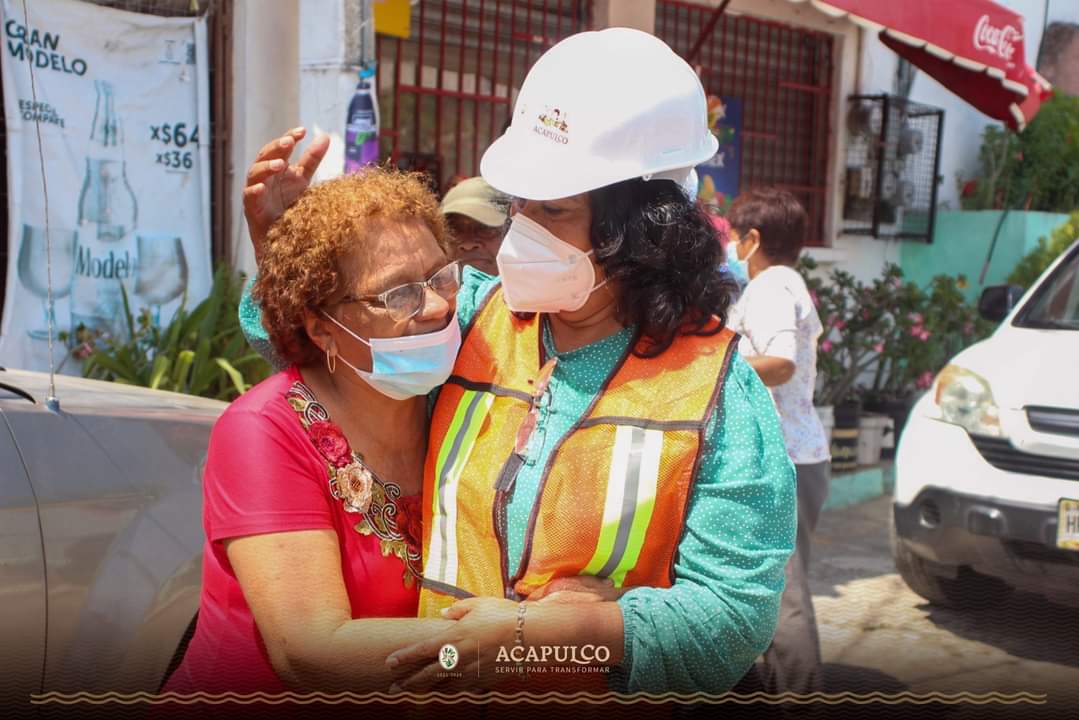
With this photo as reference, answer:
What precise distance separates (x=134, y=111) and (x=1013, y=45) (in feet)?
18.2

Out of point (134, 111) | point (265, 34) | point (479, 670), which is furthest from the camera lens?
point (265, 34)

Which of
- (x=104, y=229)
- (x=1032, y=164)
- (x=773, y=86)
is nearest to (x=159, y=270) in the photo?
A: (x=104, y=229)

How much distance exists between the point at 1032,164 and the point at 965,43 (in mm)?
4361

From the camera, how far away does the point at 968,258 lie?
34.0 ft

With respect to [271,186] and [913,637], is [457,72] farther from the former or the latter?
[271,186]

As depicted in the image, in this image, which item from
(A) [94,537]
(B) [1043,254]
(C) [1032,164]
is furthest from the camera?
(C) [1032,164]

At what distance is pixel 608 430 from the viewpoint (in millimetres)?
1614

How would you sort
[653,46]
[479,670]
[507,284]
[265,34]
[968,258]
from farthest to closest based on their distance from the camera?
[968,258] → [265,34] → [507,284] → [653,46] → [479,670]

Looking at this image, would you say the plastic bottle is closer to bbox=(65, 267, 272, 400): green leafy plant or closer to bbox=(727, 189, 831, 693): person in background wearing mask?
bbox=(65, 267, 272, 400): green leafy plant

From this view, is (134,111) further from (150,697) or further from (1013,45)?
(1013,45)

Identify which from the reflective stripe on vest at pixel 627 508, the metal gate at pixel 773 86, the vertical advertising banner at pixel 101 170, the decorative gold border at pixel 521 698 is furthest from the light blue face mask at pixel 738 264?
the metal gate at pixel 773 86

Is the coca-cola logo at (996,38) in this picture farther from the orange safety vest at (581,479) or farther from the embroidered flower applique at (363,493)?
the embroidered flower applique at (363,493)

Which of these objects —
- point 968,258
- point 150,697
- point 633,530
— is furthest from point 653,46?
point 968,258

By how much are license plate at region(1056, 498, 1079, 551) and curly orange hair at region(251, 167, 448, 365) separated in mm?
3158
